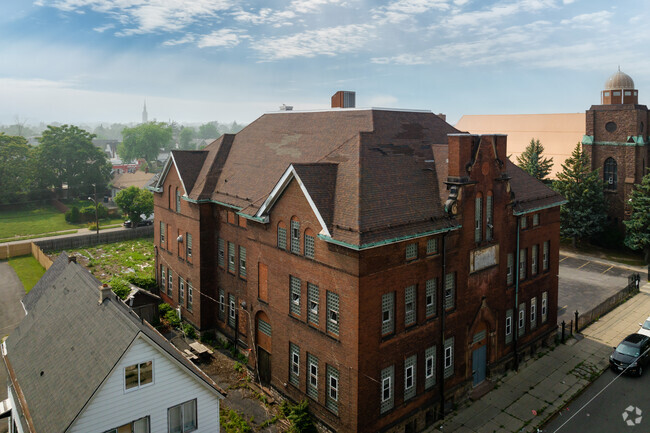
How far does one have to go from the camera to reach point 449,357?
23906 mm

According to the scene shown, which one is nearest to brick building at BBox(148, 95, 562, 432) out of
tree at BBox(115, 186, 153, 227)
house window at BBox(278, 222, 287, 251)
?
house window at BBox(278, 222, 287, 251)

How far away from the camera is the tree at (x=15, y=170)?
273ft

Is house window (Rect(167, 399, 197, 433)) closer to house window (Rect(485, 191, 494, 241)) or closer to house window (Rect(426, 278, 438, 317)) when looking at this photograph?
house window (Rect(426, 278, 438, 317))

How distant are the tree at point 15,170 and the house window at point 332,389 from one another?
84050mm

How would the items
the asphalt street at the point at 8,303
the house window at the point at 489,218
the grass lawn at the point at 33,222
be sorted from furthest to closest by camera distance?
the grass lawn at the point at 33,222
the asphalt street at the point at 8,303
the house window at the point at 489,218

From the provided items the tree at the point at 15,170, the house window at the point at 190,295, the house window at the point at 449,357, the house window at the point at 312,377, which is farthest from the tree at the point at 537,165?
the tree at the point at 15,170

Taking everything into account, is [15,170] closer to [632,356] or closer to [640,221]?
[632,356]

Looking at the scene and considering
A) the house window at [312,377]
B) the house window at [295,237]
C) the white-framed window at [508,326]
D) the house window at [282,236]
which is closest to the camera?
the house window at [312,377]

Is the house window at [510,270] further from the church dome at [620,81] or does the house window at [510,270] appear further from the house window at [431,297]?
the church dome at [620,81]

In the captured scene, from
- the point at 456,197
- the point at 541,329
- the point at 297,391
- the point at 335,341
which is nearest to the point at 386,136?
the point at 456,197

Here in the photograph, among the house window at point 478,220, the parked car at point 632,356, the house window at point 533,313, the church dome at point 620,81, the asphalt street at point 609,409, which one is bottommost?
the asphalt street at point 609,409

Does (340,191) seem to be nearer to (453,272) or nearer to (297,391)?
(453,272)

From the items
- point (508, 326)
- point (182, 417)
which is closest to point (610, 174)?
point (508, 326)

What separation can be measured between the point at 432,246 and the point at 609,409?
42.0ft
